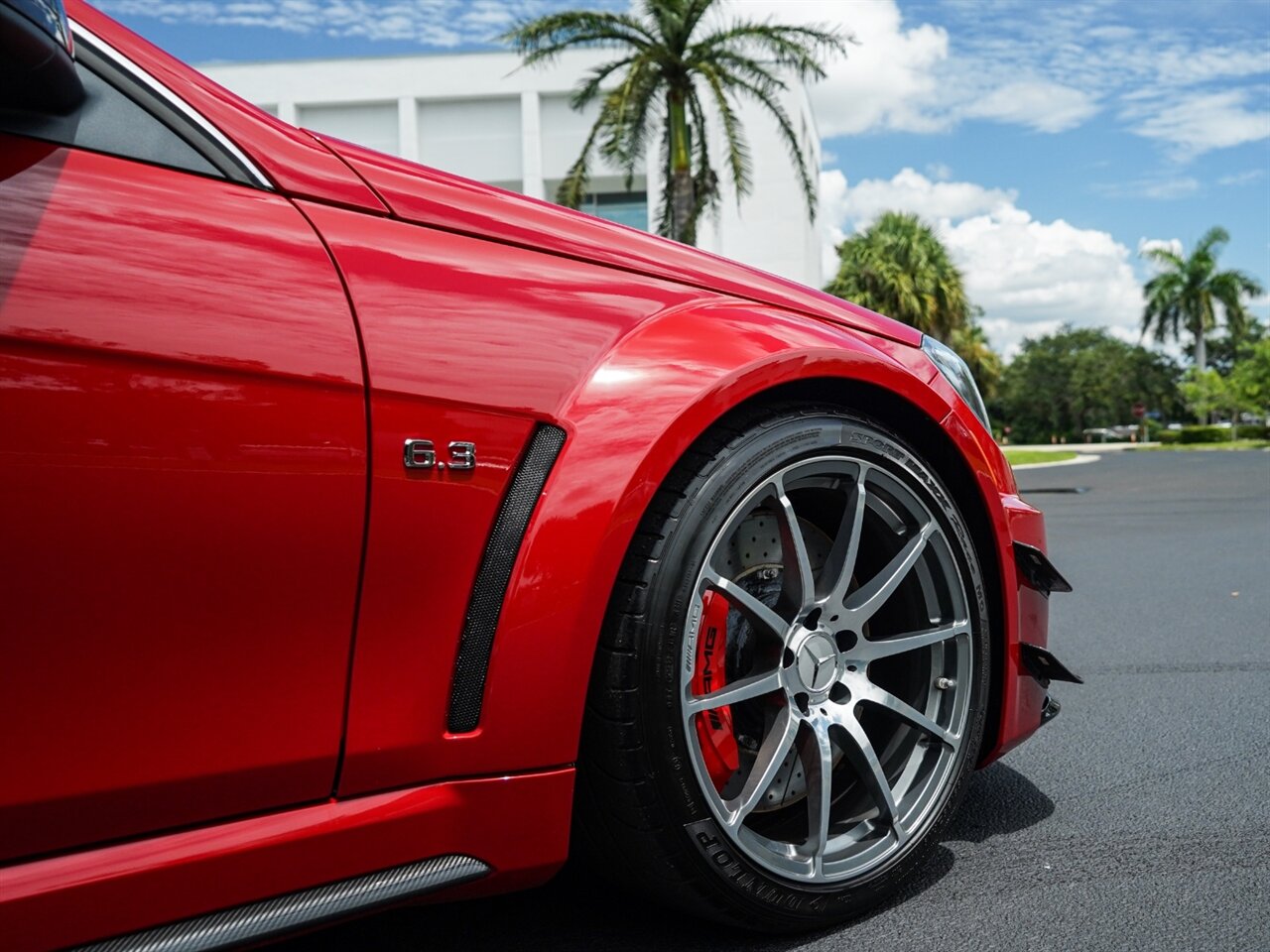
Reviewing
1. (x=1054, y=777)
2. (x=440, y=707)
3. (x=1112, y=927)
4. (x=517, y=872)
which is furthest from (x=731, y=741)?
(x=1054, y=777)

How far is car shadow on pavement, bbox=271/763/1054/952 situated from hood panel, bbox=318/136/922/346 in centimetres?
110

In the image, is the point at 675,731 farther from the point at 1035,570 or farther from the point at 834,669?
the point at 1035,570

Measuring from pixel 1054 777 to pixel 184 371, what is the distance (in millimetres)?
2306

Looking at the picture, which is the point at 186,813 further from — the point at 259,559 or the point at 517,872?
the point at 517,872

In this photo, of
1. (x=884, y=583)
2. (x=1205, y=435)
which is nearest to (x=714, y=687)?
(x=884, y=583)

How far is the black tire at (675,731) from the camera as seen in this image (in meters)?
1.69

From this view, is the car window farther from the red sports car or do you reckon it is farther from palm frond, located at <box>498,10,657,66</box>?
palm frond, located at <box>498,10,657,66</box>

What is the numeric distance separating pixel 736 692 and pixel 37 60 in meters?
1.28

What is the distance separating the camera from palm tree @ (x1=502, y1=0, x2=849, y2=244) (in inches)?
746

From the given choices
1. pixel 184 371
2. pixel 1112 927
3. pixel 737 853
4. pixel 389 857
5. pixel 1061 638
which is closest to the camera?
pixel 184 371

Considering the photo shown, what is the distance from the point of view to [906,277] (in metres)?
38.6

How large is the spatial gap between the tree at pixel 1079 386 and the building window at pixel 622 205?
53385mm

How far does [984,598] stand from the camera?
215cm

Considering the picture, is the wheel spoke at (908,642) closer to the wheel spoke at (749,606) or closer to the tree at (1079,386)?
the wheel spoke at (749,606)
